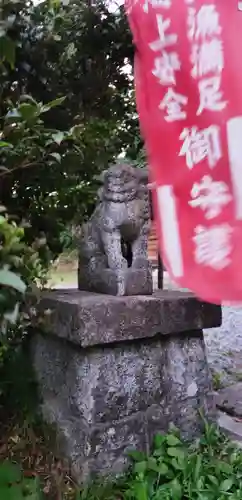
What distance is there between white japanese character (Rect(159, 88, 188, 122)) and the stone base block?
2.79 feet

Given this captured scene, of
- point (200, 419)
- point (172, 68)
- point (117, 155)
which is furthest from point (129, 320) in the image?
point (117, 155)

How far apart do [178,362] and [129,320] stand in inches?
14.8

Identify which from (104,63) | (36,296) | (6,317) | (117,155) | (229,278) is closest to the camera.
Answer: (229,278)

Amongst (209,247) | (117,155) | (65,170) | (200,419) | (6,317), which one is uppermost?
(117,155)

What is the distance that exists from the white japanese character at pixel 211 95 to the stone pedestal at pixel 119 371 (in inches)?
33.2

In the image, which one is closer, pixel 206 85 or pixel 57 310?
pixel 206 85

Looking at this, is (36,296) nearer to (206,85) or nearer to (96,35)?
(206,85)

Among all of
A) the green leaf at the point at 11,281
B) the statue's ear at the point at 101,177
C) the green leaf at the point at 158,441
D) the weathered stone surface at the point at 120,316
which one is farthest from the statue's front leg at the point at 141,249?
the green leaf at the point at 11,281

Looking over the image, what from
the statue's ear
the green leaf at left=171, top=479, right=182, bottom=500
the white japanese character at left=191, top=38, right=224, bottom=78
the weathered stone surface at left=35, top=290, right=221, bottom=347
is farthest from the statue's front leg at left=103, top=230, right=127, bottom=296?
the white japanese character at left=191, top=38, right=224, bottom=78

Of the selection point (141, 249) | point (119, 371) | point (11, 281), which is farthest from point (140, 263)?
point (11, 281)

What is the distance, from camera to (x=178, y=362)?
2.09 metres

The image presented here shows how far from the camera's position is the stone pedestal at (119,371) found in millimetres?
1826

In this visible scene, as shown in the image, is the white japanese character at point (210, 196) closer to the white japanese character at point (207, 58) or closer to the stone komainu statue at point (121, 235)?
the white japanese character at point (207, 58)

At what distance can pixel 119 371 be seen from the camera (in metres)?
1.90
